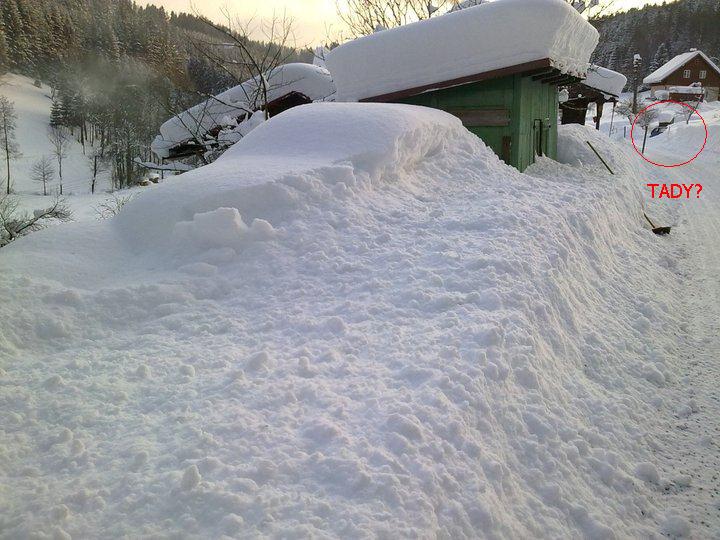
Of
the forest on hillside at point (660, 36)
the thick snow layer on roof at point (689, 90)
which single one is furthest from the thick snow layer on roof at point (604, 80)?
the forest on hillside at point (660, 36)

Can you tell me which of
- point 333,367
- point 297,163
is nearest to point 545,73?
point 297,163

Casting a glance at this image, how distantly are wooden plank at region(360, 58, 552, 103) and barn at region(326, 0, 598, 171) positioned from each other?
0.7 inches

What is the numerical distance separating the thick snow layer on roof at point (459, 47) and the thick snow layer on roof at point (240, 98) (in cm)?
403

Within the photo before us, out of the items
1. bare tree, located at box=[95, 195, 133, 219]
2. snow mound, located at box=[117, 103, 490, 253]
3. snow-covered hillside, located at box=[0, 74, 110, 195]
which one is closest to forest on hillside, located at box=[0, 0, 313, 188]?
snow-covered hillside, located at box=[0, 74, 110, 195]

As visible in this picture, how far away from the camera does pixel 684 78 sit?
5016 cm

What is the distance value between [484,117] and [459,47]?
1.56 metres

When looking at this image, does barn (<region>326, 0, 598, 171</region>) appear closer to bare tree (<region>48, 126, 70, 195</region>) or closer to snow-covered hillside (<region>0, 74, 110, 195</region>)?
snow-covered hillside (<region>0, 74, 110, 195</region>)

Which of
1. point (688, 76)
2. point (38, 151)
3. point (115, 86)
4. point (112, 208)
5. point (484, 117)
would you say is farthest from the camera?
point (688, 76)

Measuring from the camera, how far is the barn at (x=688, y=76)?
48.4m

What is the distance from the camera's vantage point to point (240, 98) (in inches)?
547

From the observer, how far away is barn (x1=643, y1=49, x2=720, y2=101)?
159 feet

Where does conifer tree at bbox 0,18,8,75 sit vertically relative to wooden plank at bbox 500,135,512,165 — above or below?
above

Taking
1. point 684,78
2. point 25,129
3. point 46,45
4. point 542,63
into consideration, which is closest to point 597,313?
point 542,63

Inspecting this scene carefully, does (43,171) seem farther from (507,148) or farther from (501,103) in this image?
(507,148)
